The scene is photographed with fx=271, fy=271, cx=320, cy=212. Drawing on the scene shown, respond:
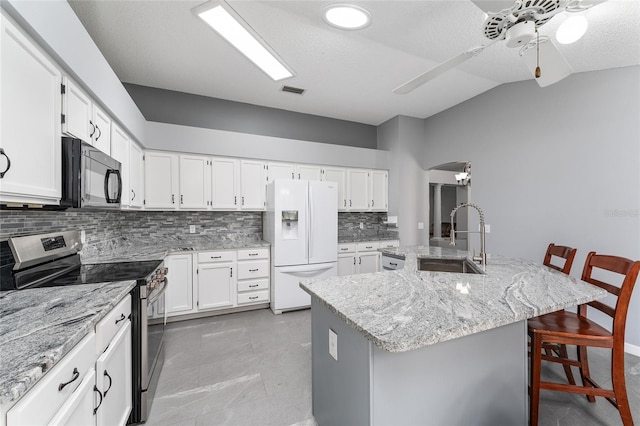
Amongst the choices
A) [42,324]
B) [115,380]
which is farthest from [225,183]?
[42,324]

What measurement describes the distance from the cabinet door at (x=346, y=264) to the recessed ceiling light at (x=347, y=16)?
117 inches

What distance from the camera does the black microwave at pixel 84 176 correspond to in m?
1.54

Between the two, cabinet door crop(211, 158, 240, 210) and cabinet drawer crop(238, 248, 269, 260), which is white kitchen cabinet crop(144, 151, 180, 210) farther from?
cabinet drawer crop(238, 248, 269, 260)

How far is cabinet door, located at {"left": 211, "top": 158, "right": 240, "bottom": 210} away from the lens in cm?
374

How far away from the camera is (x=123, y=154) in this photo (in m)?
2.64

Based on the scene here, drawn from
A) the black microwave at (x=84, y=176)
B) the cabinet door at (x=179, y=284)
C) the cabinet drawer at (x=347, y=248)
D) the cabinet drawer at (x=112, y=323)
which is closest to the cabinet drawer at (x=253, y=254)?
the cabinet door at (x=179, y=284)

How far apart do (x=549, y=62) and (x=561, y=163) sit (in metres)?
1.73

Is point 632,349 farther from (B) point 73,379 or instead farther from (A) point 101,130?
(A) point 101,130

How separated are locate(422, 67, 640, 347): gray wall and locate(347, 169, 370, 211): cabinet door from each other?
1.58 metres

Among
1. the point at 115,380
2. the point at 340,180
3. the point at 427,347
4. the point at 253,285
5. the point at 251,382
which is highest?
the point at 340,180

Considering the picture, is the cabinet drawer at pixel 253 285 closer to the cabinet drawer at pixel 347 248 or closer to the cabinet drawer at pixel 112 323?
the cabinet drawer at pixel 347 248

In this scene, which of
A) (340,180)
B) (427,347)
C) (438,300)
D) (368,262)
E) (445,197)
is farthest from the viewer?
(445,197)

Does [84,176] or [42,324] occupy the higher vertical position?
[84,176]

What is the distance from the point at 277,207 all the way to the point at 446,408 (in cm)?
284
